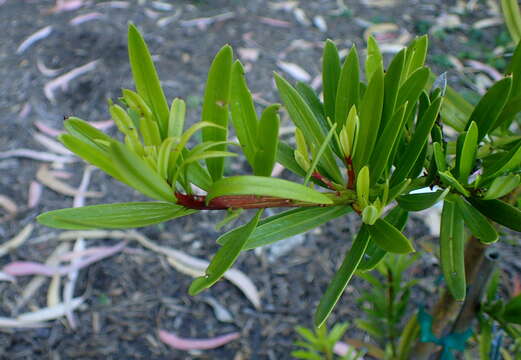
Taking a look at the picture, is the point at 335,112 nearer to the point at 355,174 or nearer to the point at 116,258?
the point at 355,174

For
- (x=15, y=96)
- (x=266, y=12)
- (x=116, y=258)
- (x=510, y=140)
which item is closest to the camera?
(x=510, y=140)

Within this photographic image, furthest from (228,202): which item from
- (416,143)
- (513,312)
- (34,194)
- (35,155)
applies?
(35,155)

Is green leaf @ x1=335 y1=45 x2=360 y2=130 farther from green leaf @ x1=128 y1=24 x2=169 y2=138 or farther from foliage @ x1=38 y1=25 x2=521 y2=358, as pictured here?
green leaf @ x1=128 y1=24 x2=169 y2=138

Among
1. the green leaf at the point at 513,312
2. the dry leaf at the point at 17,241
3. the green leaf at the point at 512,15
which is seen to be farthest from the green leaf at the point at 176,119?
the dry leaf at the point at 17,241

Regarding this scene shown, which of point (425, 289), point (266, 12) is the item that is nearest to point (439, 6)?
point (266, 12)

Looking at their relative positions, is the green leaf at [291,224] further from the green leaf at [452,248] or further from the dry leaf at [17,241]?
the dry leaf at [17,241]

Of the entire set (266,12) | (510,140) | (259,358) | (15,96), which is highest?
(510,140)
